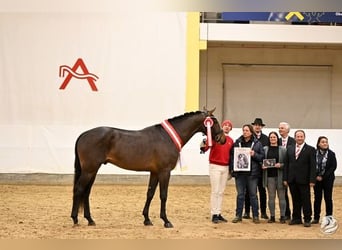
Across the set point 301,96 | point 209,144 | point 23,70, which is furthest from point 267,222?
point 301,96

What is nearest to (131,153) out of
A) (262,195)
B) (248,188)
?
(248,188)

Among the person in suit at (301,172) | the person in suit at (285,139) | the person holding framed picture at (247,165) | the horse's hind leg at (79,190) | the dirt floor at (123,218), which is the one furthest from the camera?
the person in suit at (285,139)

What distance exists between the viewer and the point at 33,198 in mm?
10094

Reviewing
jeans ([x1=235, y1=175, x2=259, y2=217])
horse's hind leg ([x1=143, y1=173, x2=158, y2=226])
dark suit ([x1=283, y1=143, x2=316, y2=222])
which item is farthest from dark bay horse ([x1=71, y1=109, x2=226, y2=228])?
dark suit ([x1=283, y1=143, x2=316, y2=222])

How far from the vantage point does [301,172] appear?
7090mm

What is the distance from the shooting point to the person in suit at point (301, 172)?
7.09 meters

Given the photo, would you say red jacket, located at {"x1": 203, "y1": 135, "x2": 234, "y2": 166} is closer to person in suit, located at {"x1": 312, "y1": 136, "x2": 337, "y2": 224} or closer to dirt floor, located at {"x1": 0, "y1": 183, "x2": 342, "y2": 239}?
dirt floor, located at {"x1": 0, "y1": 183, "x2": 342, "y2": 239}

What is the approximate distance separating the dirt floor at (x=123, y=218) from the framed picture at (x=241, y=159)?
0.75 meters

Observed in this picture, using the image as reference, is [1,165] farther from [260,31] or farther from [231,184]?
[260,31]

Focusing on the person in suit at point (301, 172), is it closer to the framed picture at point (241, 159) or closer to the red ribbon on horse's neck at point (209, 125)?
the framed picture at point (241, 159)

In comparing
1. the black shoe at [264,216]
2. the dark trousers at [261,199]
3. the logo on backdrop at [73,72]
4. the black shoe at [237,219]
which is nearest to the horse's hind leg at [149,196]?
the black shoe at [237,219]

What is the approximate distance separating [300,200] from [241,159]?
3.09 feet

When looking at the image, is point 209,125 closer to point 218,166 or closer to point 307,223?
point 218,166

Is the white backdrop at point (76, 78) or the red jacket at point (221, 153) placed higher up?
the white backdrop at point (76, 78)
